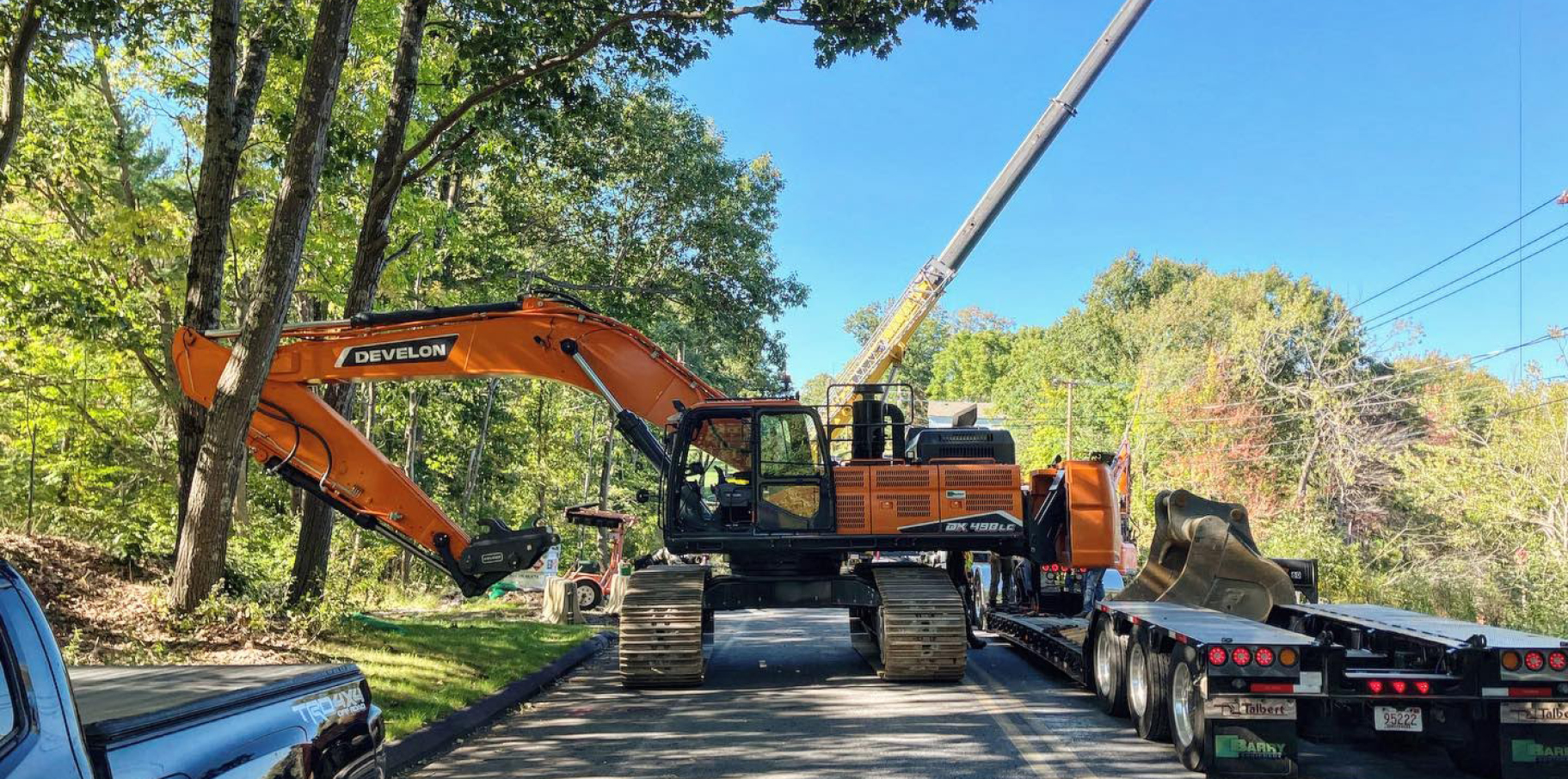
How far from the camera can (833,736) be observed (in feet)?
28.9

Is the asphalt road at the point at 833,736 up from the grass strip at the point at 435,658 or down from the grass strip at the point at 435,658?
down

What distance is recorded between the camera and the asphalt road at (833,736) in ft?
25.1

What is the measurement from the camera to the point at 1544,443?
25.0m

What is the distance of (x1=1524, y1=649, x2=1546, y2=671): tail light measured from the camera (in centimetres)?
702

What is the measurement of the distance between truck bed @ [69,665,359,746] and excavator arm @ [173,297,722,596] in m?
7.35

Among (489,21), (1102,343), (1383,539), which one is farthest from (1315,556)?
(1102,343)

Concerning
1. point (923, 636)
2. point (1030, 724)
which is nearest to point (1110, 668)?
point (1030, 724)

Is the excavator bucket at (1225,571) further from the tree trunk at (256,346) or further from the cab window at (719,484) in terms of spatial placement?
the tree trunk at (256,346)

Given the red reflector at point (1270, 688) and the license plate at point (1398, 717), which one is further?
the license plate at point (1398, 717)

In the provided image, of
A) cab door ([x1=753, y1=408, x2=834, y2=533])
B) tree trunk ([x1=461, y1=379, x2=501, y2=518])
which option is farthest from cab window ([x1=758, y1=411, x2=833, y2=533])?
tree trunk ([x1=461, y1=379, x2=501, y2=518])

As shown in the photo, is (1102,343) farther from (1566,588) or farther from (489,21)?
(489,21)

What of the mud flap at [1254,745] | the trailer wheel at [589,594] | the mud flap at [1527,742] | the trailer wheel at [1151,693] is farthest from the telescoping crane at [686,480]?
the trailer wheel at [589,594]

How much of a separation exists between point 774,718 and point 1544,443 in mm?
23238

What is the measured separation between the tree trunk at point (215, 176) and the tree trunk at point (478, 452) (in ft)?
60.5
